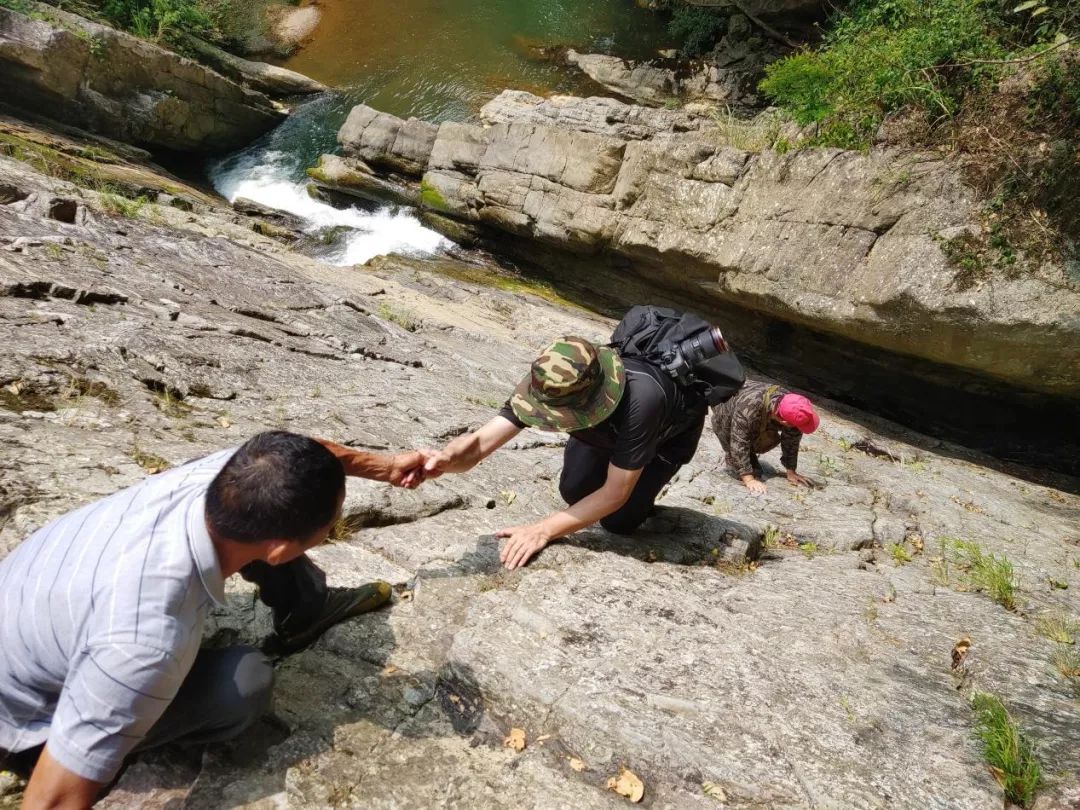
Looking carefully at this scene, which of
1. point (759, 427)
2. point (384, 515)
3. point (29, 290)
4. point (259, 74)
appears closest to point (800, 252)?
point (759, 427)

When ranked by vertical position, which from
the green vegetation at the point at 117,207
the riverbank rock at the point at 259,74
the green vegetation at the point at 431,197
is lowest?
the green vegetation at the point at 117,207

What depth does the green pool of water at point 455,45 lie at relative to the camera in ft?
63.5

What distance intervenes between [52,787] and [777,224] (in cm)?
1012

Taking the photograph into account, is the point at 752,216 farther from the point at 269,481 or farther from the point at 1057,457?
the point at 269,481

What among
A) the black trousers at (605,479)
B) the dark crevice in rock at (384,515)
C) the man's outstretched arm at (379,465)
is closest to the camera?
the man's outstretched arm at (379,465)

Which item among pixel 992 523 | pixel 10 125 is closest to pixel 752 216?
pixel 992 523

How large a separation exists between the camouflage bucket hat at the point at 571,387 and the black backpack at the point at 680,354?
1.10 feet

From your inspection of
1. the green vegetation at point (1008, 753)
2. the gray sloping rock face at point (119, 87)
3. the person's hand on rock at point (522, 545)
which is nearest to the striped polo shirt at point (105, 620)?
the person's hand on rock at point (522, 545)

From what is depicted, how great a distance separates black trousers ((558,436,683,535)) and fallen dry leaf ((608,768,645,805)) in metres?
1.88

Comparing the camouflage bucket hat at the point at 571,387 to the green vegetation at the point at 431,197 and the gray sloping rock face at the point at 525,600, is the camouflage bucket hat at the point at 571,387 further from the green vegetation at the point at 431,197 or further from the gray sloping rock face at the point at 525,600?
the green vegetation at the point at 431,197

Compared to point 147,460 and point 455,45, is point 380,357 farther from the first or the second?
point 455,45

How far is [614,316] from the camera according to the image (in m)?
13.2

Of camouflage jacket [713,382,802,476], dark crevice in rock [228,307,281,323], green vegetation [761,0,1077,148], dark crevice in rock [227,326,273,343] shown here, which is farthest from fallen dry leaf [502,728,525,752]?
green vegetation [761,0,1077,148]

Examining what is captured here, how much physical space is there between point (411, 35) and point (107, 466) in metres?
22.2
